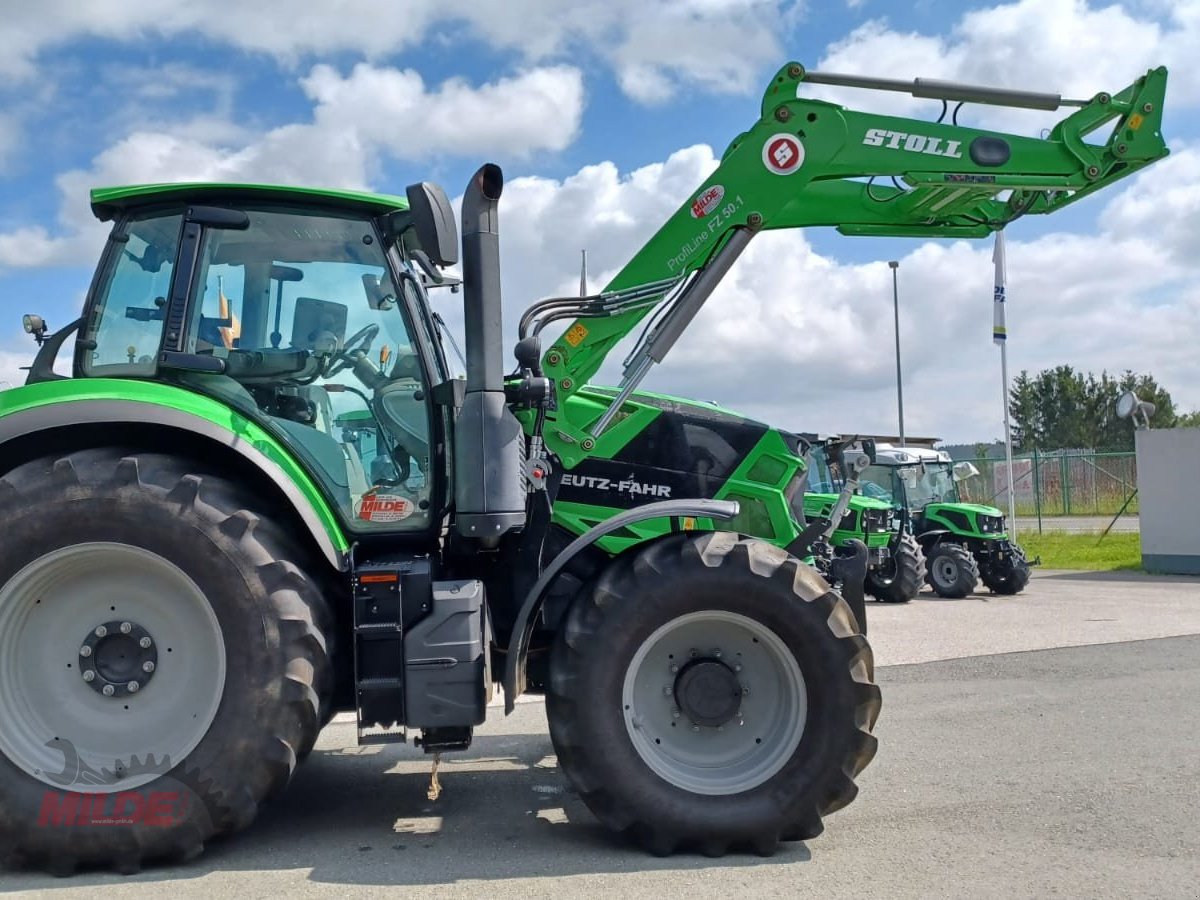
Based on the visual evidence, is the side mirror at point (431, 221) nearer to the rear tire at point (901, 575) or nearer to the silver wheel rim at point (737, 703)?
the silver wheel rim at point (737, 703)

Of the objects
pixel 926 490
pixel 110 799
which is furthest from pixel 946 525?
pixel 110 799

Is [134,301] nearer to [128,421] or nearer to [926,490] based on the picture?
[128,421]

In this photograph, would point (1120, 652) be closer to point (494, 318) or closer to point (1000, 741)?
point (1000, 741)

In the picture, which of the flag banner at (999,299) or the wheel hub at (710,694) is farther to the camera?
the flag banner at (999,299)

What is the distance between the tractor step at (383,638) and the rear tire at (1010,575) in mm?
13665

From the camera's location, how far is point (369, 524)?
4.64 metres

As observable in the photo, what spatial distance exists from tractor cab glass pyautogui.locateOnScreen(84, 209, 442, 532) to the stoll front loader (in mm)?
13

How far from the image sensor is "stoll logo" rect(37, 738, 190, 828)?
159 inches

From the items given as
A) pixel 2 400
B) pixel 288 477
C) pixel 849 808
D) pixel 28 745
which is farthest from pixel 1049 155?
pixel 28 745

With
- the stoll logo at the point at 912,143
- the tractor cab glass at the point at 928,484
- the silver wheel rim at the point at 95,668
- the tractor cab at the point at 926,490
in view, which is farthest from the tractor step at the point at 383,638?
the tractor cab glass at the point at 928,484

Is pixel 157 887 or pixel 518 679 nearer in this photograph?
pixel 157 887

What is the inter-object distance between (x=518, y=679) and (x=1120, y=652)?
716 cm

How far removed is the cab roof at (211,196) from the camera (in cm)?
462

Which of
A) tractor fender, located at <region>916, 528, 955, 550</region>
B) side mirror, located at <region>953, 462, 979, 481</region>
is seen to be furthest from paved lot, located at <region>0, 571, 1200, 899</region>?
side mirror, located at <region>953, 462, 979, 481</region>
